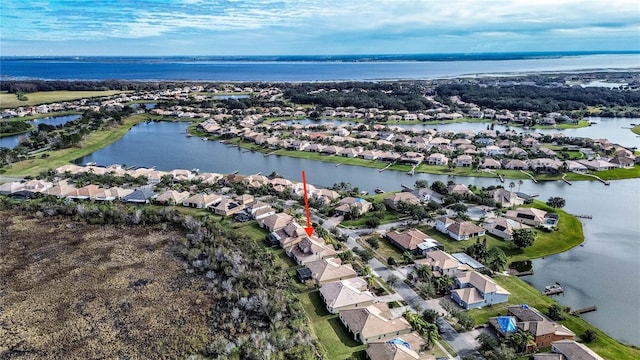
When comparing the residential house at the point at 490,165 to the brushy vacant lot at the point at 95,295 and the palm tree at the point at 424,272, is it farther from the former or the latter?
the brushy vacant lot at the point at 95,295

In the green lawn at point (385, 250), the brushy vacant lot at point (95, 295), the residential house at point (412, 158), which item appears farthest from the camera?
the residential house at point (412, 158)

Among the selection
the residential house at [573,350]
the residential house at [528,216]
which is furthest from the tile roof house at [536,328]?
the residential house at [528,216]

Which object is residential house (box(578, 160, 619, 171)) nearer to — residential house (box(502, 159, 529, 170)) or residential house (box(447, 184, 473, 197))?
residential house (box(502, 159, 529, 170))

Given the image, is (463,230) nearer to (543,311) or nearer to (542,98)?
(543,311)

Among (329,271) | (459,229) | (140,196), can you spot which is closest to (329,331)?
(329,271)

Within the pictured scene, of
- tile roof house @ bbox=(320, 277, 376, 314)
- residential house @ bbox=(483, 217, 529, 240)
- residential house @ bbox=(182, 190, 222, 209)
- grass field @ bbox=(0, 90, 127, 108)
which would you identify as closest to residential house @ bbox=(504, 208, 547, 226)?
residential house @ bbox=(483, 217, 529, 240)
